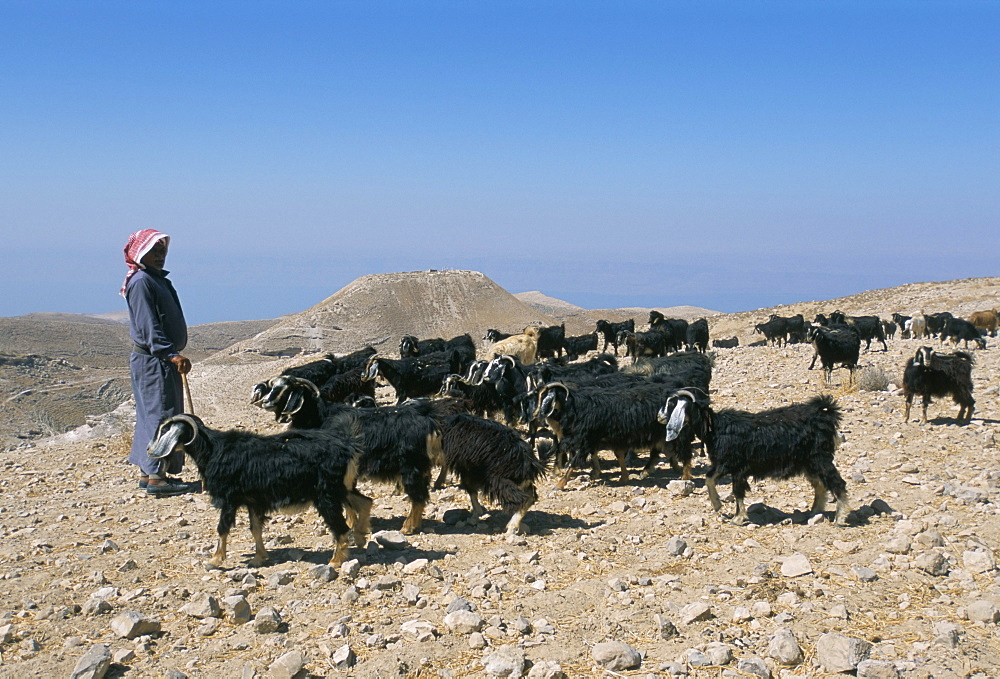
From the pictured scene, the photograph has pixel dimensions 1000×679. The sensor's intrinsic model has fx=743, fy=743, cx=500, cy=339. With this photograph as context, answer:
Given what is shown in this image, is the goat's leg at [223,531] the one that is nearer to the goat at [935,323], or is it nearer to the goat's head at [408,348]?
the goat's head at [408,348]

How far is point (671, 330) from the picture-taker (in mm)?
22062

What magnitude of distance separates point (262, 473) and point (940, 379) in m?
9.15

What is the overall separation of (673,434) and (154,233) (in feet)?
18.6

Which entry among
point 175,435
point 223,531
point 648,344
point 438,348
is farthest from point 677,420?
point 648,344

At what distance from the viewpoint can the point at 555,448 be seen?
8.81 meters

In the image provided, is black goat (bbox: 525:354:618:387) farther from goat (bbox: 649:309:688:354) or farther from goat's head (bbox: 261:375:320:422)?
goat (bbox: 649:309:688:354)

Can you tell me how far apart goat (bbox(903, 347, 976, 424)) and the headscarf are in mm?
9828

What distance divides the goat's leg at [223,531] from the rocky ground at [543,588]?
0.38 feet

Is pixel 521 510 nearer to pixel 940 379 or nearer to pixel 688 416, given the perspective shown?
pixel 688 416

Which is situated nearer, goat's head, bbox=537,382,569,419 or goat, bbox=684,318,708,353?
goat's head, bbox=537,382,569,419

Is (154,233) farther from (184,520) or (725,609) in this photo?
(725,609)

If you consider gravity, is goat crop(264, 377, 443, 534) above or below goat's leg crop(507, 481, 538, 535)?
above

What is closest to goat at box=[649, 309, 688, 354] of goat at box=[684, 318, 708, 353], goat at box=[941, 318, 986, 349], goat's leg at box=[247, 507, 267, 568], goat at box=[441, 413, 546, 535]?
goat at box=[684, 318, 708, 353]

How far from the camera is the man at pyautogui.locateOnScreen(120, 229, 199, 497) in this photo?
25.0 ft
